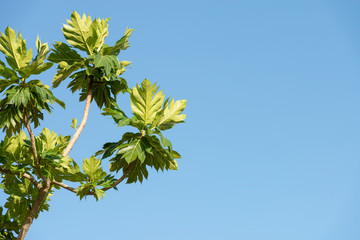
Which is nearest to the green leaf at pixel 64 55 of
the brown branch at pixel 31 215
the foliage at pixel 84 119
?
the foliage at pixel 84 119

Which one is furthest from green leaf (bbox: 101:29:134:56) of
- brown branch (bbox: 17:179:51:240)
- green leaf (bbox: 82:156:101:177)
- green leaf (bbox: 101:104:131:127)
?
brown branch (bbox: 17:179:51:240)

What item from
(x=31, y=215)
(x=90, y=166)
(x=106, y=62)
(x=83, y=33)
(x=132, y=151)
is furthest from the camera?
(x=83, y=33)

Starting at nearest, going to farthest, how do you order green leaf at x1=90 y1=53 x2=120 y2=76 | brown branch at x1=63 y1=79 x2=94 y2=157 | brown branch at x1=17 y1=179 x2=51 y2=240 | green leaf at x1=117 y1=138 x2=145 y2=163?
green leaf at x1=117 y1=138 x2=145 y2=163 < brown branch at x1=17 y1=179 x2=51 y2=240 < green leaf at x1=90 y1=53 x2=120 y2=76 < brown branch at x1=63 y1=79 x2=94 y2=157

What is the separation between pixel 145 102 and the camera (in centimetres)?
911

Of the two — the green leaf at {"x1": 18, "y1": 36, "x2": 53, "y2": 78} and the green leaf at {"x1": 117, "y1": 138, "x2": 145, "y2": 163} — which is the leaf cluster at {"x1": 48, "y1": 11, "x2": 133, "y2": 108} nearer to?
the green leaf at {"x1": 18, "y1": 36, "x2": 53, "y2": 78}

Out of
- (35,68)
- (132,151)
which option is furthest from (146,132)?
(35,68)

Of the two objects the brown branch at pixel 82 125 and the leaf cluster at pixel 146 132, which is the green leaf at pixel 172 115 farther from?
the brown branch at pixel 82 125

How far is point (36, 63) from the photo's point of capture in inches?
343

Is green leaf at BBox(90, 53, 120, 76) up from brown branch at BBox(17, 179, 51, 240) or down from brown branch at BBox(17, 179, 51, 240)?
up

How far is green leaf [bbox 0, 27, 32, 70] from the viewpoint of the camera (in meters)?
9.10

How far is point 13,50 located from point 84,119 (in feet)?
7.46

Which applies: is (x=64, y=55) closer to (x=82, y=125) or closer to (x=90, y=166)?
(x=82, y=125)

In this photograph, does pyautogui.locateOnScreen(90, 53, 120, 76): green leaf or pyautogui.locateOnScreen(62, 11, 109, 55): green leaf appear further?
pyautogui.locateOnScreen(62, 11, 109, 55): green leaf

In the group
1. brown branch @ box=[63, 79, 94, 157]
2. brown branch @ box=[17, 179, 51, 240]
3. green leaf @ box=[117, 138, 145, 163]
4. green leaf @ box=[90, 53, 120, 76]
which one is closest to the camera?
green leaf @ box=[117, 138, 145, 163]
